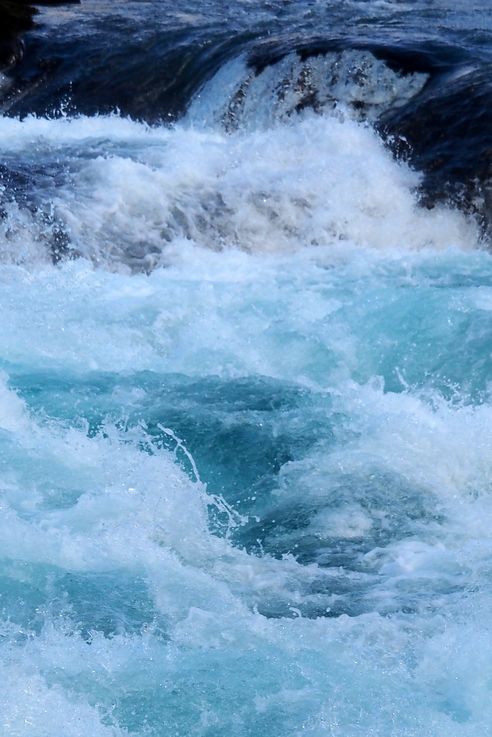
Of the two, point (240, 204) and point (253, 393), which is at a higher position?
point (240, 204)

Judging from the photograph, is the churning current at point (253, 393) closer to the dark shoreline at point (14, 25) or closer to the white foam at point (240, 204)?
the white foam at point (240, 204)

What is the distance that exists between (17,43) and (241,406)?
911 cm

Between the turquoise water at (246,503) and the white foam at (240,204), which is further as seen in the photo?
the white foam at (240,204)

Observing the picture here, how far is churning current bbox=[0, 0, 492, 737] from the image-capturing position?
12.1 ft

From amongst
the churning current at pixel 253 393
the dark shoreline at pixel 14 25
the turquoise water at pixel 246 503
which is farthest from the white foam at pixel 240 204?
the dark shoreline at pixel 14 25

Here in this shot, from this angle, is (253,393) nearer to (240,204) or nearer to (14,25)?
(240,204)

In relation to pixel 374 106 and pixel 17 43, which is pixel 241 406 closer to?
pixel 374 106

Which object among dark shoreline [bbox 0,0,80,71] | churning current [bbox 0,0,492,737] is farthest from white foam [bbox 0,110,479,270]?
dark shoreline [bbox 0,0,80,71]

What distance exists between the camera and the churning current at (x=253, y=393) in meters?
3.68

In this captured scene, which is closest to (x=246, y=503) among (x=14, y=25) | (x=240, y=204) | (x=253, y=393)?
(x=253, y=393)

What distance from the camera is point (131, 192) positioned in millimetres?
8672

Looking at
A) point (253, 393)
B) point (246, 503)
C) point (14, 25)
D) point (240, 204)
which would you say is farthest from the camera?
point (14, 25)

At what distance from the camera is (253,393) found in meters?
5.93

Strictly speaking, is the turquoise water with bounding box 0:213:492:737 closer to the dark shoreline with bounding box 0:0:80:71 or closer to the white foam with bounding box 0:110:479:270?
the white foam with bounding box 0:110:479:270
